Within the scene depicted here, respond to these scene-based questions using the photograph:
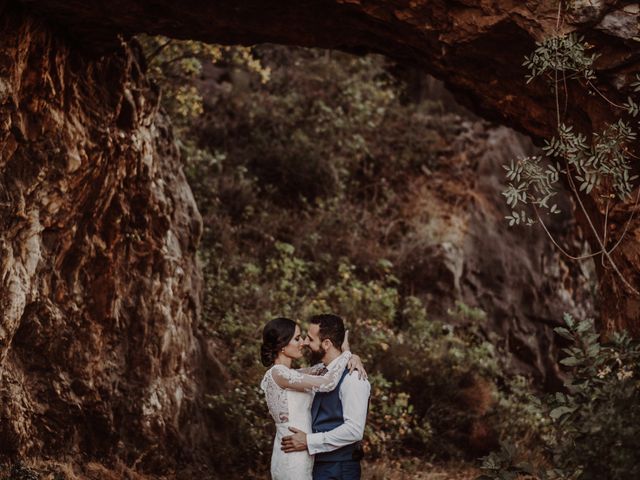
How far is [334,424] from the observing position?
530 centimetres

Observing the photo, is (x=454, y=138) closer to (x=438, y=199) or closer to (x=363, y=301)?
(x=438, y=199)

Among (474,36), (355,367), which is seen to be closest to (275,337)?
(355,367)

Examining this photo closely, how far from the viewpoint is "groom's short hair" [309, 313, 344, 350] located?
17.8 ft

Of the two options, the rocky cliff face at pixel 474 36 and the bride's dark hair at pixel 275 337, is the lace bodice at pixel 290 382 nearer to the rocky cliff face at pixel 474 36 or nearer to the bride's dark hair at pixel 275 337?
the bride's dark hair at pixel 275 337

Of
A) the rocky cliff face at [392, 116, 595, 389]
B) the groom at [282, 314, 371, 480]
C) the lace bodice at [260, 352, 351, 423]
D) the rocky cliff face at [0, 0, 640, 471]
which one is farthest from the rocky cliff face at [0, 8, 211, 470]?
the rocky cliff face at [392, 116, 595, 389]

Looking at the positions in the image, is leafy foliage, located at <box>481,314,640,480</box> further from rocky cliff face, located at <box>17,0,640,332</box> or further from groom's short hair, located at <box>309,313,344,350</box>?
rocky cliff face, located at <box>17,0,640,332</box>

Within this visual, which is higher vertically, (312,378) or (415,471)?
(312,378)

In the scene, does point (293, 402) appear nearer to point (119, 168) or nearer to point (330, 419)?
point (330, 419)

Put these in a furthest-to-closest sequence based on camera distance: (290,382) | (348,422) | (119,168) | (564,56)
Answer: (119,168), (564,56), (290,382), (348,422)

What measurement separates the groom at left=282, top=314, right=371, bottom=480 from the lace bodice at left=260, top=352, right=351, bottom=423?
0.08 meters

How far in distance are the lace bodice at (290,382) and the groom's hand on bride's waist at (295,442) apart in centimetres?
15

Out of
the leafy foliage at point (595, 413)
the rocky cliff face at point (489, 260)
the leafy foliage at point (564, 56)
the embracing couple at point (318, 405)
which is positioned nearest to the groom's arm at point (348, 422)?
the embracing couple at point (318, 405)

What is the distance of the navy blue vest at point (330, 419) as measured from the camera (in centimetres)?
519

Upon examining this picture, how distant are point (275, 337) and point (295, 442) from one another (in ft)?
2.55
